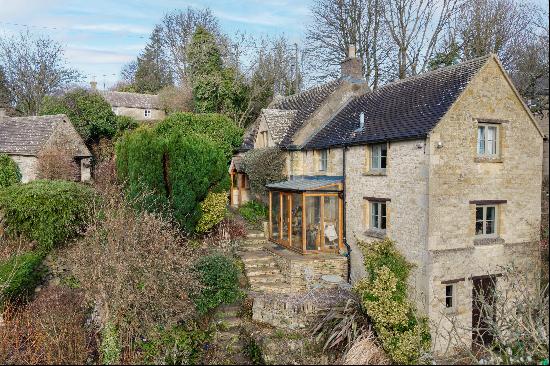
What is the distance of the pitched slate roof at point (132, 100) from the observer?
4212cm

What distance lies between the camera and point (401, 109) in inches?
674

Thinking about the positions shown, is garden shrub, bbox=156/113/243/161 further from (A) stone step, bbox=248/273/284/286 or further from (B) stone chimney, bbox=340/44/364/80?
(A) stone step, bbox=248/273/284/286

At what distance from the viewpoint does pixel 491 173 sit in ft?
49.3

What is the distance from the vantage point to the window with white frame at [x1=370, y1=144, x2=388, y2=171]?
53.1 feet

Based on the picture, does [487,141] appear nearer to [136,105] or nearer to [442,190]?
[442,190]

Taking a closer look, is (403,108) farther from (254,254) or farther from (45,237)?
(45,237)

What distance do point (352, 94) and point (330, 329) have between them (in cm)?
1401

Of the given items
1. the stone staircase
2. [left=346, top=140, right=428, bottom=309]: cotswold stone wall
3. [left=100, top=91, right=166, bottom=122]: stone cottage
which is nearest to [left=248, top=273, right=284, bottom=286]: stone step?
the stone staircase

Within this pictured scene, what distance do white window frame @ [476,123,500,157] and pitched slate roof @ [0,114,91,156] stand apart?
23.7 meters

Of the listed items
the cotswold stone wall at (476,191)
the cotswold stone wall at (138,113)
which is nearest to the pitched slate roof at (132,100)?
the cotswold stone wall at (138,113)

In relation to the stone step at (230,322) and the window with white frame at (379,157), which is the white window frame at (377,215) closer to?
the window with white frame at (379,157)

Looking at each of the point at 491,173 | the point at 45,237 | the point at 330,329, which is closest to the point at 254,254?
the point at 330,329

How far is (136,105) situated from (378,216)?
108 feet

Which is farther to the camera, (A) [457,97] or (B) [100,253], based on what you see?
(A) [457,97]
